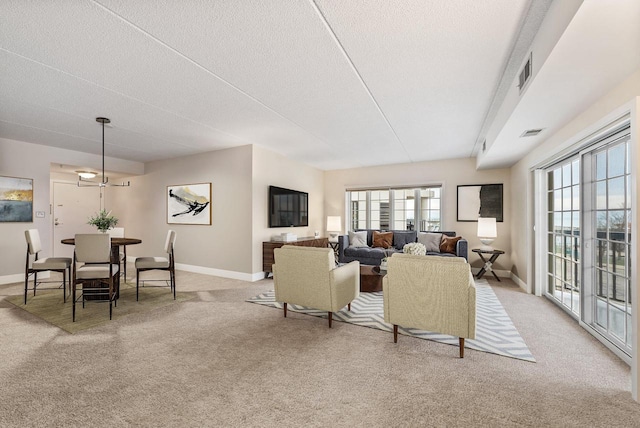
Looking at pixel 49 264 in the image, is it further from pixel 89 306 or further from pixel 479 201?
pixel 479 201

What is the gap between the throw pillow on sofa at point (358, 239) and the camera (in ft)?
20.8

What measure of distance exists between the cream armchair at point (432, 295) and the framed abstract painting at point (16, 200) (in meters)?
6.27

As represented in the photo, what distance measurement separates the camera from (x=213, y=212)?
18.5 feet

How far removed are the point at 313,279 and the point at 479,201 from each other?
4.66 meters

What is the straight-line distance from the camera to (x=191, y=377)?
6.73 ft

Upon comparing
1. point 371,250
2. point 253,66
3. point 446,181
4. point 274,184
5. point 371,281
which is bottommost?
point 371,281

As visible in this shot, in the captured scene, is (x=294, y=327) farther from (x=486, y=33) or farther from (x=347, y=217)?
(x=347, y=217)

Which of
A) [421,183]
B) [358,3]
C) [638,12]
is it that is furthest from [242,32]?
[421,183]

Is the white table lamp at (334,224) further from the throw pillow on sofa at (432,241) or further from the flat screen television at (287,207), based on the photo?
the throw pillow on sofa at (432,241)

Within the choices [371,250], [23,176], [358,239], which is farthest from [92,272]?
[358,239]

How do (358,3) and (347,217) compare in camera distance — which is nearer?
(358,3)

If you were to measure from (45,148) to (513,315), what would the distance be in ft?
25.8

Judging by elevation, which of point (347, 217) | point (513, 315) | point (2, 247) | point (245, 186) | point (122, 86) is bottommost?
point (513, 315)

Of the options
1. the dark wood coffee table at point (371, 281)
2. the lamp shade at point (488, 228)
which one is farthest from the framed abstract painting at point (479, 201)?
the dark wood coffee table at point (371, 281)
